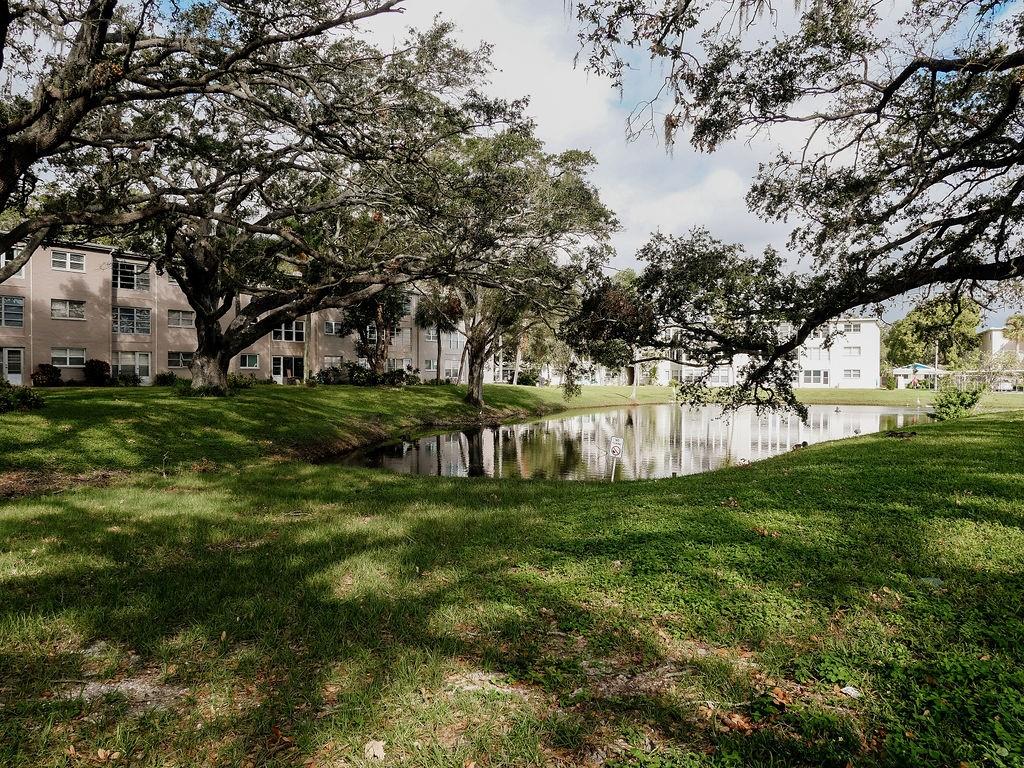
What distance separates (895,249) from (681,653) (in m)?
10.5

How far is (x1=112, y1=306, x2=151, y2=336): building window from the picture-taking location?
117 ft

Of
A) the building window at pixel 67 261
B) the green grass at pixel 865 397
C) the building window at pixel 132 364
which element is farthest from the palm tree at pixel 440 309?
the green grass at pixel 865 397

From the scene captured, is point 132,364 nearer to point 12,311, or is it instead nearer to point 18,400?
point 12,311

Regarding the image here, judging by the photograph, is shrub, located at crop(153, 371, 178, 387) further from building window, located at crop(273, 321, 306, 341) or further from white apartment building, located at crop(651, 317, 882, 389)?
white apartment building, located at crop(651, 317, 882, 389)

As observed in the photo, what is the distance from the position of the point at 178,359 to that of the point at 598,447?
30963 millimetres

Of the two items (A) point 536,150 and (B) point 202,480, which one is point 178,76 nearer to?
(B) point 202,480

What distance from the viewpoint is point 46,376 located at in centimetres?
3116

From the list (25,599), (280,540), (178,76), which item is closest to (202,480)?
(280,540)

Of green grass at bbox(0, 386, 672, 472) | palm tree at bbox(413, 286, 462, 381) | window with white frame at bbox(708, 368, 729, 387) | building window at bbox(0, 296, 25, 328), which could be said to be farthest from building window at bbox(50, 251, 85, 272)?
window with white frame at bbox(708, 368, 729, 387)

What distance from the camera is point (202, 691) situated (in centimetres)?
315

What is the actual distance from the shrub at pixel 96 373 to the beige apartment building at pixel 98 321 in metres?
1.05

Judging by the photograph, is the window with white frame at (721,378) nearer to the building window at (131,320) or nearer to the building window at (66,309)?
the building window at (131,320)

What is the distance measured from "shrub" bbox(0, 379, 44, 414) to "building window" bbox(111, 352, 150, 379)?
21.3 metres

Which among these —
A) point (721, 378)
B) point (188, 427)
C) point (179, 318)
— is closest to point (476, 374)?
point (188, 427)
